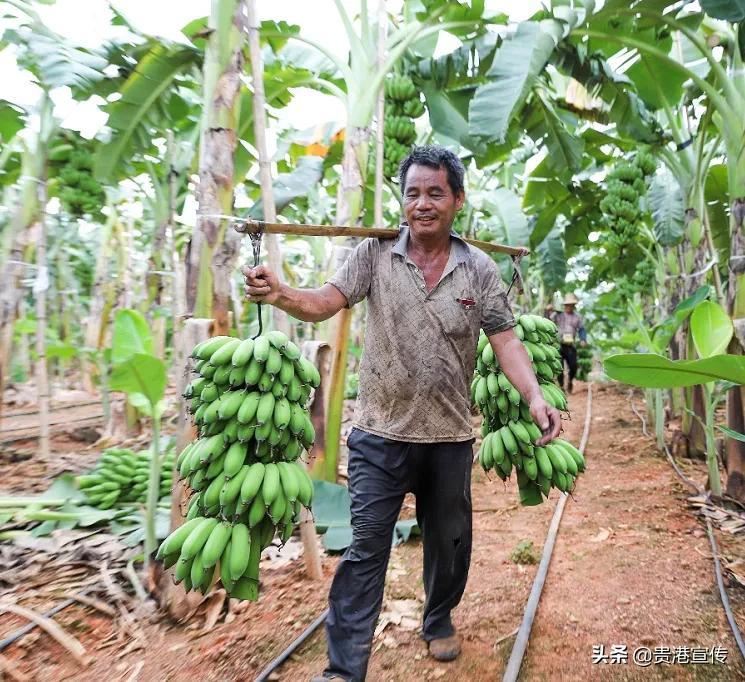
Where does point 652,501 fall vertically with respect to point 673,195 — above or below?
below

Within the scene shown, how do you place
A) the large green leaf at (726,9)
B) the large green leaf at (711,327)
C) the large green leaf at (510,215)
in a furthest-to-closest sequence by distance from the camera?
the large green leaf at (510,215)
the large green leaf at (711,327)
the large green leaf at (726,9)

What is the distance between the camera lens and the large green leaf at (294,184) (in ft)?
14.3

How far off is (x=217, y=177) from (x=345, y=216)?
143 cm

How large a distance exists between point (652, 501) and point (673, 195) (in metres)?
3.42

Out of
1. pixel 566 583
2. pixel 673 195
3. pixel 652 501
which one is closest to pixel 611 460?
pixel 652 501

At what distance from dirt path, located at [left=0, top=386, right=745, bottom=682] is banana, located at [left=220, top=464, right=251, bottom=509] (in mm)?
987

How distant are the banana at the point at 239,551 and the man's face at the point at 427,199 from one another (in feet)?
3.93

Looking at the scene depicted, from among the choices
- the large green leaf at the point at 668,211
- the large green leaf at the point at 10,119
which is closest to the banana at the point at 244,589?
the large green leaf at the point at 10,119

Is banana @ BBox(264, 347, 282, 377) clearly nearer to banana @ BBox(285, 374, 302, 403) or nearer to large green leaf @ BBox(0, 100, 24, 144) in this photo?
banana @ BBox(285, 374, 302, 403)

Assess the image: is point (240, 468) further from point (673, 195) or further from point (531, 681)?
point (673, 195)

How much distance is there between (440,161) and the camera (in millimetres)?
2088

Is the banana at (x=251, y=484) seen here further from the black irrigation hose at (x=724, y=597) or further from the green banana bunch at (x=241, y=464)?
the black irrigation hose at (x=724, y=597)

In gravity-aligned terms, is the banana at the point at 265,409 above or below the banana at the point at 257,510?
above

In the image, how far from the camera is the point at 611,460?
605cm
